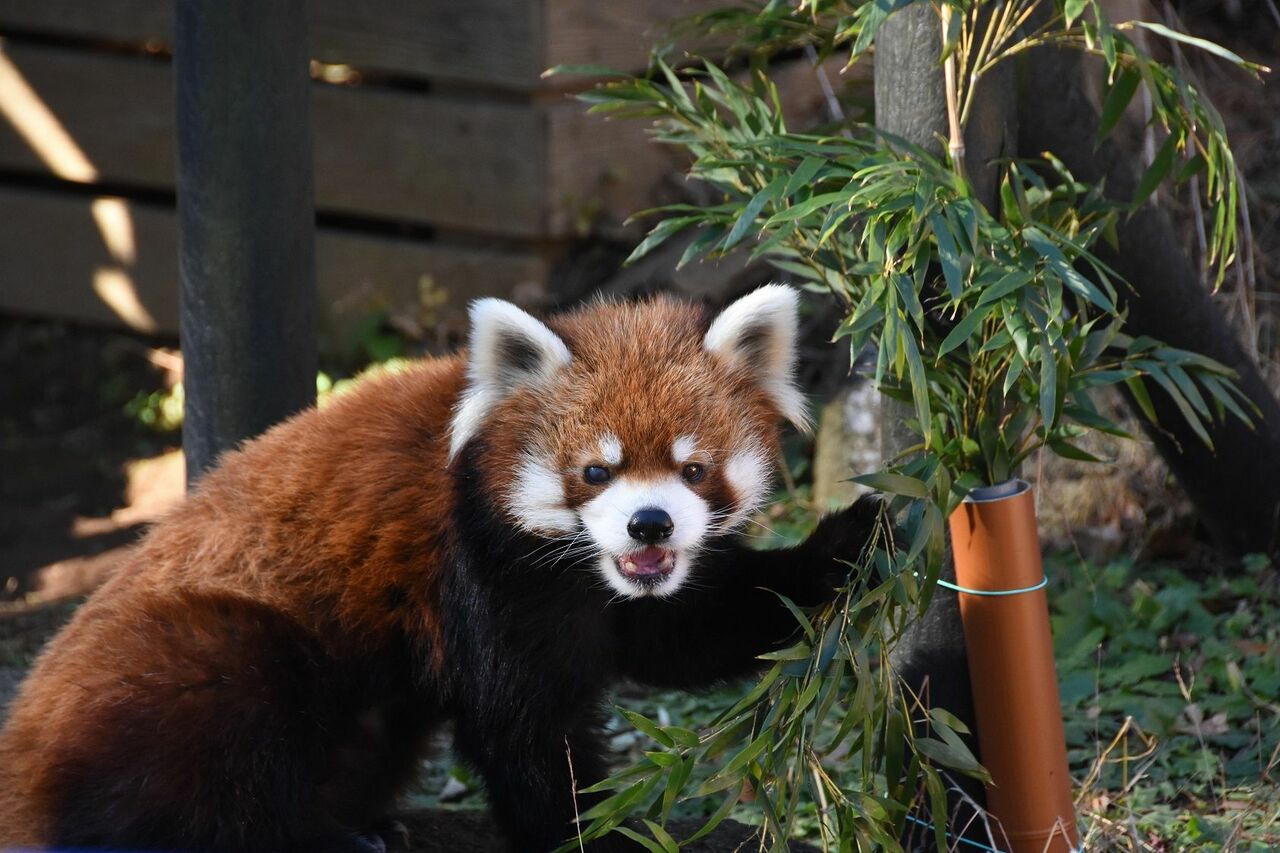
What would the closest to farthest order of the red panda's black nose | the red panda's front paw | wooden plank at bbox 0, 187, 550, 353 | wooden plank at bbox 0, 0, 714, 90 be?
the red panda's black nose → the red panda's front paw → wooden plank at bbox 0, 0, 714, 90 → wooden plank at bbox 0, 187, 550, 353

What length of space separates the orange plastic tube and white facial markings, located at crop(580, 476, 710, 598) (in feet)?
1.63

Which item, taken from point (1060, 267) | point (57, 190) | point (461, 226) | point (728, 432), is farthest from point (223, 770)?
point (57, 190)

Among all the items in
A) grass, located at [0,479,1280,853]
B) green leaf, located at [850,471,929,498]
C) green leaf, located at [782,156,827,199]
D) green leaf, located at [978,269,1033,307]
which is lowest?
grass, located at [0,479,1280,853]

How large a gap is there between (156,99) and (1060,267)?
507 centimetres

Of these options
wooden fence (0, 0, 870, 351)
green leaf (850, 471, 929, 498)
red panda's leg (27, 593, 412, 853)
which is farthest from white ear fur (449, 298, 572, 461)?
wooden fence (0, 0, 870, 351)

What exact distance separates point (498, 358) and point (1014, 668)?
116 centimetres

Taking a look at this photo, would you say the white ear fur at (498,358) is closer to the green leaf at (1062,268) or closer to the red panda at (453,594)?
the red panda at (453,594)

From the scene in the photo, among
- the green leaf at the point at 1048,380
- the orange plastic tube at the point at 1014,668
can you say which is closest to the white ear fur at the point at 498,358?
the orange plastic tube at the point at 1014,668

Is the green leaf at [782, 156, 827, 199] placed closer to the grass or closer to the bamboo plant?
the bamboo plant

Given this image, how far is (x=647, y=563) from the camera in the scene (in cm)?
263

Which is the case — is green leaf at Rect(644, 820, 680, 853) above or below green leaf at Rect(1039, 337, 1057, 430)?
below

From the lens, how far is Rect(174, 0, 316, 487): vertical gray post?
342cm

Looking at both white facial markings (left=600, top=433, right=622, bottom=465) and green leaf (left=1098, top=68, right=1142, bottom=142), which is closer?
green leaf (left=1098, top=68, right=1142, bottom=142)

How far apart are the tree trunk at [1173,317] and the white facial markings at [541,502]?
1328mm
